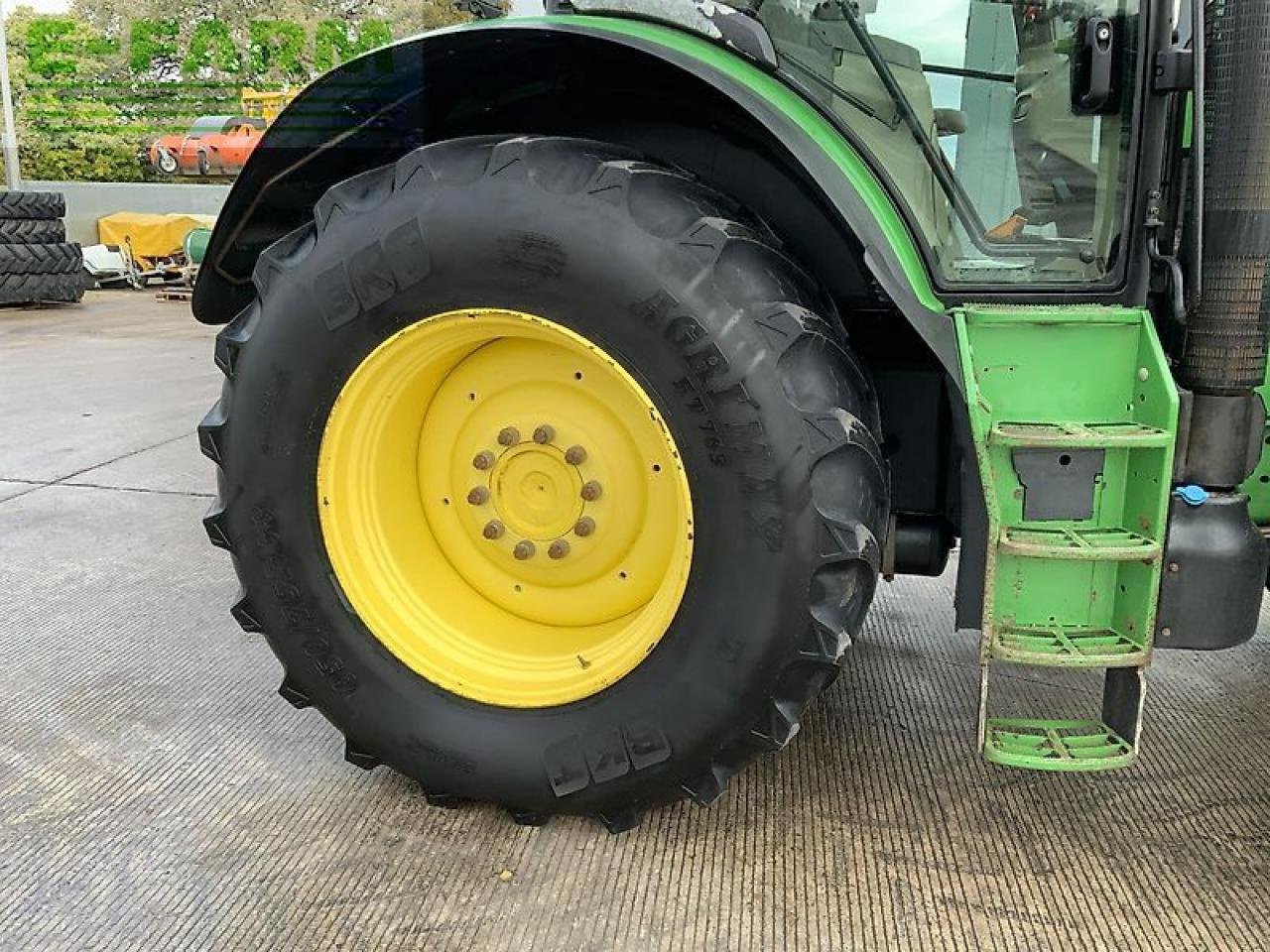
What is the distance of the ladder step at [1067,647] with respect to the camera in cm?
182

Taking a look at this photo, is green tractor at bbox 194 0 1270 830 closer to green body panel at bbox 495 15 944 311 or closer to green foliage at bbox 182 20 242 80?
green body panel at bbox 495 15 944 311

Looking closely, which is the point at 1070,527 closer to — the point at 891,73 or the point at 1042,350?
the point at 1042,350

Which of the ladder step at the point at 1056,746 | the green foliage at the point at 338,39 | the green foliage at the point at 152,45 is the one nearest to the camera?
the ladder step at the point at 1056,746

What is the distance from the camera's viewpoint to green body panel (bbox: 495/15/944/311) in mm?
1853

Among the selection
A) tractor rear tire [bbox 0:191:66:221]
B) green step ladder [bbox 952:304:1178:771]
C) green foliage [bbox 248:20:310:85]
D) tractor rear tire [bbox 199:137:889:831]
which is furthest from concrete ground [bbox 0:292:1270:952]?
green foliage [bbox 248:20:310:85]

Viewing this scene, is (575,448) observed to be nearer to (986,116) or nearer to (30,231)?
(986,116)

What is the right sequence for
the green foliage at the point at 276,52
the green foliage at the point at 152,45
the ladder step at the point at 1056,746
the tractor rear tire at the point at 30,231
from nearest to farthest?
the ladder step at the point at 1056,746, the tractor rear tire at the point at 30,231, the green foliage at the point at 152,45, the green foliage at the point at 276,52

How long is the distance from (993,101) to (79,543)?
11.2ft

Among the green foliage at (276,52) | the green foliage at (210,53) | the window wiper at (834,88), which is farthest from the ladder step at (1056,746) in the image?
the green foliage at (276,52)

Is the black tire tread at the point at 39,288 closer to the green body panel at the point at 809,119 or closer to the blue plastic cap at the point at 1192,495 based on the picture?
the green body panel at the point at 809,119

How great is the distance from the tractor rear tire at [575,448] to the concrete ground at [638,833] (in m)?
0.16

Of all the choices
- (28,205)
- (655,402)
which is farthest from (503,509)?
(28,205)

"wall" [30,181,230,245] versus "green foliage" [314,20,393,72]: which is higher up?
"green foliage" [314,20,393,72]

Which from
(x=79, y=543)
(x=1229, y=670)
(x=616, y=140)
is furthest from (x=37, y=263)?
(x=1229, y=670)
